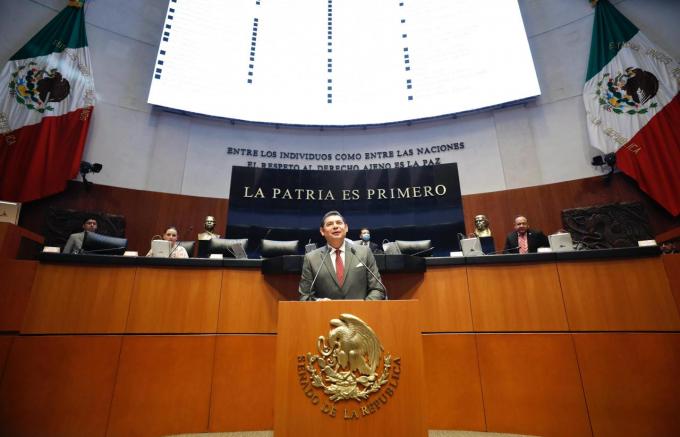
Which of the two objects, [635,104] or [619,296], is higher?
[635,104]

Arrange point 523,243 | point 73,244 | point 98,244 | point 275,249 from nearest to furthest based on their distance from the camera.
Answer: point 98,244 → point 275,249 → point 73,244 → point 523,243

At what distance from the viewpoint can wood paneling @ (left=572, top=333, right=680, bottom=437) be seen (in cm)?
206

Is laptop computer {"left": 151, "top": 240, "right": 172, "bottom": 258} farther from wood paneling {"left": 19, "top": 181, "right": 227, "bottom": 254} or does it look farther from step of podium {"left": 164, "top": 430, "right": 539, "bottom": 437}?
wood paneling {"left": 19, "top": 181, "right": 227, "bottom": 254}

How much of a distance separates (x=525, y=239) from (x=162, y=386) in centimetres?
432

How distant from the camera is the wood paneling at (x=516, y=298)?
94.2 inches

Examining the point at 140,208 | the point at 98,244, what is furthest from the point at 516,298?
the point at 140,208

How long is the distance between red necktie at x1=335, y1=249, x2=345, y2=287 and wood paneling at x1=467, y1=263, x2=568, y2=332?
1.06 m

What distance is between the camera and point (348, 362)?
5.20 ft

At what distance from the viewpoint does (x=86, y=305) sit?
2373 millimetres

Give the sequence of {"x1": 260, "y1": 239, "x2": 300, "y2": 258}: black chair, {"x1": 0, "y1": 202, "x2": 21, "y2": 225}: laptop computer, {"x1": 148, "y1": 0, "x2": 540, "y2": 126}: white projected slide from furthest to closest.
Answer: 1. {"x1": 148, "y1": 0, "x2": 540, "y2": 126}: white projected slide
2. {"x1": 260, "y1": 239, "x2": 300, "y2": 258}: black chair
3. {"x1": 0, "y1": 202, "x2": 21, "y2": 225}: laptop computer

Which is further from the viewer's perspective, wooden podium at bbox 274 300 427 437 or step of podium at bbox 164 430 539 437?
step of podium at bbox 164 430 539 437

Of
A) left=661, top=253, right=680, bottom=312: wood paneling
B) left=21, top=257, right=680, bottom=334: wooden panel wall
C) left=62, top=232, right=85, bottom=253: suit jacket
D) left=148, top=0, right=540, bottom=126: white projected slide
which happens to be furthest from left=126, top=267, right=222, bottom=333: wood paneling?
left=148, top=0, right=540, bottom=126: white projected slide

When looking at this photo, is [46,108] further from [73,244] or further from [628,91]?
[628,91]

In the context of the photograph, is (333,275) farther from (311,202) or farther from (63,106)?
(63,106)
